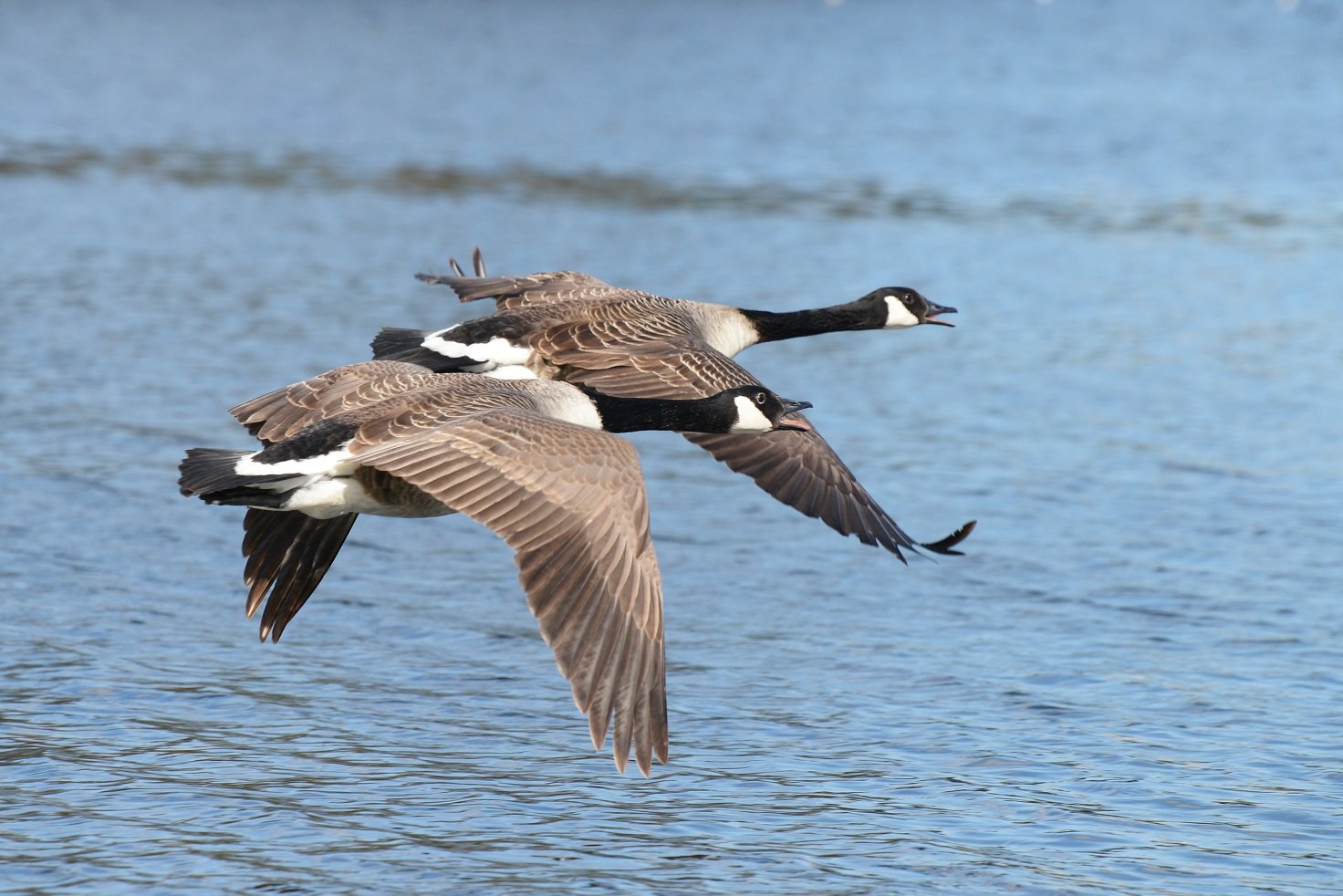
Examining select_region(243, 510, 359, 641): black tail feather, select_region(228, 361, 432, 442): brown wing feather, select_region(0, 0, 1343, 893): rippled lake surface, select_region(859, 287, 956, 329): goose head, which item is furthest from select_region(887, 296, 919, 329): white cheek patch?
select_region(243, 510, 359, 641): black tail feather

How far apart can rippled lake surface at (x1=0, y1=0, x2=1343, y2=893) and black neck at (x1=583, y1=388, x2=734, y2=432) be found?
1237 millimetres

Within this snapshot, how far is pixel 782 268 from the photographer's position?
1844 cm

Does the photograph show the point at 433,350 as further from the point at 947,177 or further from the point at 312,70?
the point at 312,70

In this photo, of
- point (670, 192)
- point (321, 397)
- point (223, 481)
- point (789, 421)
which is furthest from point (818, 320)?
point (670, 192)

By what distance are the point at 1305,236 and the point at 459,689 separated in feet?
48.0

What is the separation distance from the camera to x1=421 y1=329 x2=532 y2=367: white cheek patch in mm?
8617

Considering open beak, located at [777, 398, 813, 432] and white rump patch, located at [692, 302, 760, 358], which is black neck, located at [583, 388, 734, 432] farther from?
white rump patch, located at [692, 302, 760, 358]

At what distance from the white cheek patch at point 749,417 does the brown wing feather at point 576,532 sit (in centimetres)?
155

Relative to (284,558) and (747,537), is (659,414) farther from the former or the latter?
(747,537)

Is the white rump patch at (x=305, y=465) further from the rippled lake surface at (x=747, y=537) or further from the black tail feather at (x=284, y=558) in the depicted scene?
the rippled lake surface at (x=747, y=537)

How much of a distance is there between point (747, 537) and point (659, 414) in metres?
3.01

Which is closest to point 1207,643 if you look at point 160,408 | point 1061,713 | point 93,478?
point 1061,713

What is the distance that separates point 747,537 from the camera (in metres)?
10.8

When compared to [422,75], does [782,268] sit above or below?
below
